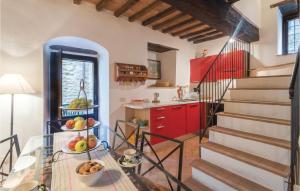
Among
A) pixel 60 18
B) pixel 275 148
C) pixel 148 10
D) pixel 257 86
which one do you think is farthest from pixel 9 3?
pixel 257 86

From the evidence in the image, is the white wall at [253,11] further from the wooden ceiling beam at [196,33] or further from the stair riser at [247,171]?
the stair riser at [247,171]

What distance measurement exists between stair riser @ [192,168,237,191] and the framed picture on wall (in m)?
2.94

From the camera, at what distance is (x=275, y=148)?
1731mm

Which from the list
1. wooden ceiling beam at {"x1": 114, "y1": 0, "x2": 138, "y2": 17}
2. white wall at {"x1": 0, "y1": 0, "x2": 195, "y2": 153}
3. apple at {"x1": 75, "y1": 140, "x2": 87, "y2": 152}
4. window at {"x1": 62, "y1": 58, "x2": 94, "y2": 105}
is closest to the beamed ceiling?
wooden ceiling beam at {"x1": 114, "y1": 0, "x2": 138, "y2": 17}

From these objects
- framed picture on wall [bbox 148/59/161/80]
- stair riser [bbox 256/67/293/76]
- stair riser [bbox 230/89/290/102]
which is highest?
framed picture on wall [bbox 148/59/161/80]

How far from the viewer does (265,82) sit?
264 cm

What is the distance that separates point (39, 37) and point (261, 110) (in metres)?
3.44

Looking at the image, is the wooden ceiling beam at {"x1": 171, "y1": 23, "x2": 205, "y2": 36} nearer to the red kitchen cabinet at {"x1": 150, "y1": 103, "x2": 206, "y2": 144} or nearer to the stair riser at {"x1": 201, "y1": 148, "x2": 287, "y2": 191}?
the red kitchen cabinet at {"x1": 150, "y1": 103, "x2": 206, "y2": 144}

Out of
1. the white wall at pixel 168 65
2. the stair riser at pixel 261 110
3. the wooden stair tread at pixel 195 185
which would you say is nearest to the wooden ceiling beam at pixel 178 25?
the white wall at pixel 168 65

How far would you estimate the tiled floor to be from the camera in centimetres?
228

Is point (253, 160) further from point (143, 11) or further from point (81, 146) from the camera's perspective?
point (143, 11)

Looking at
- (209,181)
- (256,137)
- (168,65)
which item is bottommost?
(209,181)

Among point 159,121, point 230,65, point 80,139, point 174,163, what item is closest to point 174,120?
point 159,121

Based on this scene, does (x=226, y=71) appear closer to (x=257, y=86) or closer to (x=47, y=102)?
(x=257, y=86)
